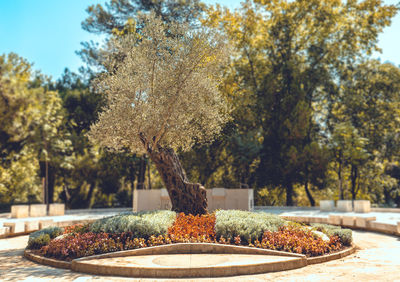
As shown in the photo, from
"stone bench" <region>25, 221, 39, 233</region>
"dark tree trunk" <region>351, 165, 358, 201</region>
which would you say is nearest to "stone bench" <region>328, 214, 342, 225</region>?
"dark tree trunk" <region>351, 165, 358, 201</region>

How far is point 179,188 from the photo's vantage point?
1434cm

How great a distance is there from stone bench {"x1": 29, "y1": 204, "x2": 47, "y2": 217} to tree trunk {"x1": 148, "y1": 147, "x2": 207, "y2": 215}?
10878mm

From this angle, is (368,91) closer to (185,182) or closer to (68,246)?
(185,182)

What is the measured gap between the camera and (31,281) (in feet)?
24.7

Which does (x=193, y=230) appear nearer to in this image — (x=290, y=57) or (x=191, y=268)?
(x=191, y=268)

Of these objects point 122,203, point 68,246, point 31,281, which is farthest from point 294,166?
point 31,281

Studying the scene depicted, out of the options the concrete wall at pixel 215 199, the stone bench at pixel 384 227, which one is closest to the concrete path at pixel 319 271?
the stone bench at pixel 384 227

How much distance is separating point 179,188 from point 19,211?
11.6 m

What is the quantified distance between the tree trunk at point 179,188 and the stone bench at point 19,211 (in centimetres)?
1099

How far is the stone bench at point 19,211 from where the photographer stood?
20547mm

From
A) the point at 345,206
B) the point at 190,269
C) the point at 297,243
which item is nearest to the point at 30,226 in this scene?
the point at 190,269

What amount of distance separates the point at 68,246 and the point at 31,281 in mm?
2256

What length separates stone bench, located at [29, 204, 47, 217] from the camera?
69.2ft

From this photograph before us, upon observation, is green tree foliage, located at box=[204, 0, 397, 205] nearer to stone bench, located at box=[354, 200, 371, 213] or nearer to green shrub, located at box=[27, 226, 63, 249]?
stone bench, located at box=[354, 200, 371, 213]
